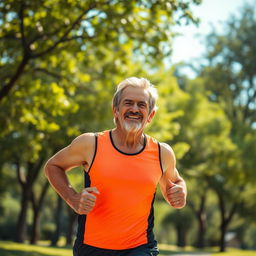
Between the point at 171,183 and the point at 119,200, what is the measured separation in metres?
0.51

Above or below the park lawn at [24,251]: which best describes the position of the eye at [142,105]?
above

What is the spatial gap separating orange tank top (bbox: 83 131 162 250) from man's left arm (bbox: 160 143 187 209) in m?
0.16

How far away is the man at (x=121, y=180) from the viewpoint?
3.71m

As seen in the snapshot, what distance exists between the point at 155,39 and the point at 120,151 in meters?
8.19

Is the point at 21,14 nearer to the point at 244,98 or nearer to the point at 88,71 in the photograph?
the point at 88,71

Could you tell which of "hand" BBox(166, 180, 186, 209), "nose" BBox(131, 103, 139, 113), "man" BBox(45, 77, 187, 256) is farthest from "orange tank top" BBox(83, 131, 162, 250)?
"nose" BBox(131, 103, 139, 113)

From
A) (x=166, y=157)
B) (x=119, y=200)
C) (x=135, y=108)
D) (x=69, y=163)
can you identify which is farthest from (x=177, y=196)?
(x=69, y=163)

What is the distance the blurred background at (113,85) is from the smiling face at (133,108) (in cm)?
660

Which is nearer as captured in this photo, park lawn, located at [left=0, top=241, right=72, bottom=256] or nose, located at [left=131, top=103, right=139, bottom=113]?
nose, located at [left=131, top=103, right=139, bottom=113]

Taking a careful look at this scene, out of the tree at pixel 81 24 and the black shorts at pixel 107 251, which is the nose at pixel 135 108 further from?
the tree at pixel 81 24

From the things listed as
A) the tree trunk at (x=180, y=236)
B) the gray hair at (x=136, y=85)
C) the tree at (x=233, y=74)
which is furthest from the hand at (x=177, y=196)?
the tree trunk at (x=180, y=236)

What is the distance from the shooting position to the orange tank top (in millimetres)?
3705

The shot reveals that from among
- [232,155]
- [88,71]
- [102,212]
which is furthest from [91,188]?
[232,155]

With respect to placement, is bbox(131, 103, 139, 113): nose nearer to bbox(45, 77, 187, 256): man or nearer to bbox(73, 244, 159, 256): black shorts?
bbox(45, 77, 187, 256): man
